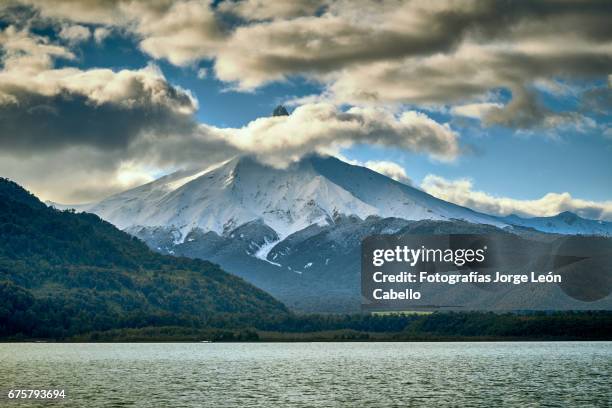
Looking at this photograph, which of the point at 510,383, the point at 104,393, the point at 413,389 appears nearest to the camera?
the point at 104,393

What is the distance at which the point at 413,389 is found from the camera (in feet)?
523

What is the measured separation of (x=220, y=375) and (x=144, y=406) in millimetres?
68626

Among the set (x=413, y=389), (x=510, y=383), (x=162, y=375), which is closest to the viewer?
(x=413, y=389)

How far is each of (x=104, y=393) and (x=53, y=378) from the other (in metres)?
34.3

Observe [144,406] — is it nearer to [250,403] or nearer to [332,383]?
[250,403]

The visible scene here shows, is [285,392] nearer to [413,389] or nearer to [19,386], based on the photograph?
[413,389]

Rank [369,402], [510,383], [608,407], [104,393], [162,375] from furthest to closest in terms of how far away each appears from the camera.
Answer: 1. [162,375]
2. [510,383]
3. [104,393]
4. [369,402]
5. [608,407]

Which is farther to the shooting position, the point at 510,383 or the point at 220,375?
the point at 220,375

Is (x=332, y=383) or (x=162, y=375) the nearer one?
(x=332, y=383)

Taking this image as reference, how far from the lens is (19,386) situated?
156 m

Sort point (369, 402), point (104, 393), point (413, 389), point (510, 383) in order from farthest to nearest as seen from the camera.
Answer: point (510, 383) → point (413, 389) → point (104, 393) → point (369, 402)

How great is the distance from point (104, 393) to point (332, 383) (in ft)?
149

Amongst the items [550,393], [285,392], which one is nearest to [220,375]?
[285,392]

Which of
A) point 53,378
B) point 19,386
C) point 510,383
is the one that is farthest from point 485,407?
point 53,378
